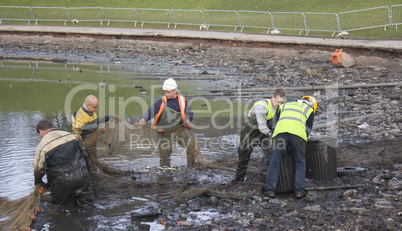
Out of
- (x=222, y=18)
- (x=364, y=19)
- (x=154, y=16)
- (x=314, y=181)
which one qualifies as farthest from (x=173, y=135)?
(x=154, y=16)

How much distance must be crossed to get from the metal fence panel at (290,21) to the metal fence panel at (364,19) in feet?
7.73

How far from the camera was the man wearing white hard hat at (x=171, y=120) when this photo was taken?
947 centimetres

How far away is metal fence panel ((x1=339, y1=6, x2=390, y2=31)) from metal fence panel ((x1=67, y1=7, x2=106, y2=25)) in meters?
17.3

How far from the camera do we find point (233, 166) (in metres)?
9.80

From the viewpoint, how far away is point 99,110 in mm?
15688

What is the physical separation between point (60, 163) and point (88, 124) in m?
1.62

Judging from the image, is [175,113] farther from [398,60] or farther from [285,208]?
[398,60]

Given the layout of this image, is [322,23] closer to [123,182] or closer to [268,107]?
[268,107]

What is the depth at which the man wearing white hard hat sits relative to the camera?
9469 millimetres

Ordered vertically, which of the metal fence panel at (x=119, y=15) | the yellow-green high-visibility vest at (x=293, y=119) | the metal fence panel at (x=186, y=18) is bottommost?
the yellow-green high-visibility vest at (x=293, y=119)

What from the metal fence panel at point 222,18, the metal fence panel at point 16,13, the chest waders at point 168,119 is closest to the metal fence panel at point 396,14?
the metal fence panel at point 222,18

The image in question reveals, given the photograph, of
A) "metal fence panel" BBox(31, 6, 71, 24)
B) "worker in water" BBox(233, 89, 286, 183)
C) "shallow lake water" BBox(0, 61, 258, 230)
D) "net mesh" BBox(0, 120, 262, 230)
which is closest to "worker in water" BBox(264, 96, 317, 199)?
"worker in water" BBox(233, 89, 286, 183)

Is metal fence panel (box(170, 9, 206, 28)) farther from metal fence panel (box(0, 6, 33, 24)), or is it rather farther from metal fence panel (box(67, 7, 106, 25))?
metal fence panel (box(0, 6, 33, 24))

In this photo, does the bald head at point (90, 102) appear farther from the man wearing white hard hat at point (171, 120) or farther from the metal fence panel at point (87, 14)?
the metal fence panel at point (87, 14)
